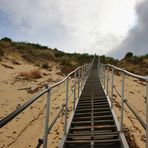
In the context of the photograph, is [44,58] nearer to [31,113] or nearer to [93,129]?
[31,113]

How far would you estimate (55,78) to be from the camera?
21656 millimetres

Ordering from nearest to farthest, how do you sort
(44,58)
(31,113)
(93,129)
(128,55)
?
1. (93,129)
2. (31,113)
3. (44,58)
4. (128,55)

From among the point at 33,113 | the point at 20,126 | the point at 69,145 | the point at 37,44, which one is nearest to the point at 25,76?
the point at 33,113

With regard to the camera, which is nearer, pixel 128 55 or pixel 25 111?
pixel 25 111

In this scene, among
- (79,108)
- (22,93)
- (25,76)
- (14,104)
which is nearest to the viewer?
(79,108)

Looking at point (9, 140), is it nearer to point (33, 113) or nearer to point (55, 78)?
point (33, 113)

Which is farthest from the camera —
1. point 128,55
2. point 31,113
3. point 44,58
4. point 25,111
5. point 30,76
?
point 128,55

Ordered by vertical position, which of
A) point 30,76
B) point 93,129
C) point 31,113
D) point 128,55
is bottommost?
point 31,113

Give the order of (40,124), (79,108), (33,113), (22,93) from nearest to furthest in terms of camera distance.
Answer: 1. (79,108)
2. (40,124)
3. (33,113)
4. (22,93)

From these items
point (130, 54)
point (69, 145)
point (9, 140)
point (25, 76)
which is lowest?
point (9, 140)

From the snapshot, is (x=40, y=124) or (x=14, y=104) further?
(x=14, y=104)

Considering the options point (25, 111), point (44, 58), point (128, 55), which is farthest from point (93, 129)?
point (128, 55)

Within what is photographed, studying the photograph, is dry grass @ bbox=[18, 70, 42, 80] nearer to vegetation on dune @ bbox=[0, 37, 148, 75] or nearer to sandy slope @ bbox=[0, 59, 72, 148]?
sandy slope @ bbox=[0, 59, 72, 148]

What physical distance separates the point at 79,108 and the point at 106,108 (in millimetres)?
1024
